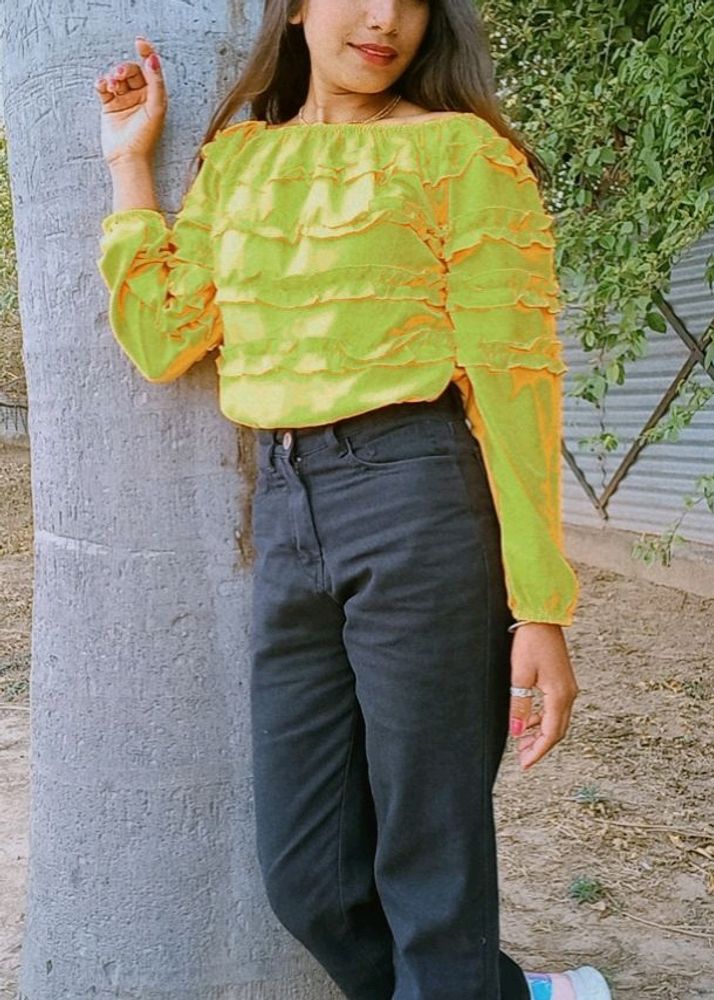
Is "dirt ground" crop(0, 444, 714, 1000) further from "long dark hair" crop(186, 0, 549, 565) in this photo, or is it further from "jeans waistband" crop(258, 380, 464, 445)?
"long dark hair" crop(186, 0, 549, 565)

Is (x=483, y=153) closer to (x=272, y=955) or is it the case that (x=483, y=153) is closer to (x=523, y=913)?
(x=272, y=955)

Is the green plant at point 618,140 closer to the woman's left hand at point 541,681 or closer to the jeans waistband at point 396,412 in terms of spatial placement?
the jeans waistband at point 396,412

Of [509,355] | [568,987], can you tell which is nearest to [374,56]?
[509,355]

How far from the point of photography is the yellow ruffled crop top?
1.61 meters

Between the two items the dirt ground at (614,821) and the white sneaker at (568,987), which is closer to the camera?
the white sneaker at (568,987)

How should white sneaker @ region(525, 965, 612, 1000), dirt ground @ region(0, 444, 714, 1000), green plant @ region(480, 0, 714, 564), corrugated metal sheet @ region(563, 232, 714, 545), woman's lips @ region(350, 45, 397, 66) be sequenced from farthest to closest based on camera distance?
corrugated metal sheet @ region(563, 232, 714, 545) → green plant @ region(480, 0, 714, 564) → dirt ground @ region(0, 444, 714, 1000) → white sneaker @ region(525, 965, 612, 1000) → woman's lips @ region(350, 45, 397, 66)

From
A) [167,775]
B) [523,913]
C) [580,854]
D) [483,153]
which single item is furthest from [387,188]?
[580,854]

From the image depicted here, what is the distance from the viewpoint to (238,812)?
6.65 feet

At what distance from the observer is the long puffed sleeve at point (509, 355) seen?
1.61 m

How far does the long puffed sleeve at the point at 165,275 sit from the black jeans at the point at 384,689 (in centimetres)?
19

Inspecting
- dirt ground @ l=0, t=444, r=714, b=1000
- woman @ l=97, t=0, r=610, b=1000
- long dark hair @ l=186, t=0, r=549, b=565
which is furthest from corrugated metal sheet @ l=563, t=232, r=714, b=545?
woman @ l=97, t=0, r=610, b=1000

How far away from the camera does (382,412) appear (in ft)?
5.42

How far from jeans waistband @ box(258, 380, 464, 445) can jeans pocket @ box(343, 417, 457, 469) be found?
1 cm

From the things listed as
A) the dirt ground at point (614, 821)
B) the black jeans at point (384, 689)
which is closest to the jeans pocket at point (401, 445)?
the black jeans at point (384, 689)
